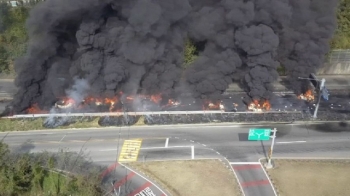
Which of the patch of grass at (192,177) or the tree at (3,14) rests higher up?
the tree at (3,14)

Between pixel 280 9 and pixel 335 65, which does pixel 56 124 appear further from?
pixel 335 65

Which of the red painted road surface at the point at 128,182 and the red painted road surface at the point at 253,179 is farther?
the red painted road surface at the point at 128,182

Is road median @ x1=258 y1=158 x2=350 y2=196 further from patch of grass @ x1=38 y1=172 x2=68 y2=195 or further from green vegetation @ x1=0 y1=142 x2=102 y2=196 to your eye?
patch of grass @ x1=38 y1=172 x2=68 y2=195

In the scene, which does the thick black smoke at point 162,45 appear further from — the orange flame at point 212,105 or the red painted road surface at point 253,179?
the red painted road surface at point 253,179

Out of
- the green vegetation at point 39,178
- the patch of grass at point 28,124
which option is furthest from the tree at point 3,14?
the green vegetation at point 39,178

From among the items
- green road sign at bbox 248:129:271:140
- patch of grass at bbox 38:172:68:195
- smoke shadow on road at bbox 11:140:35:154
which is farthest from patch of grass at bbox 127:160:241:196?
smoke shadow on road at bbox 11:140:35:154
